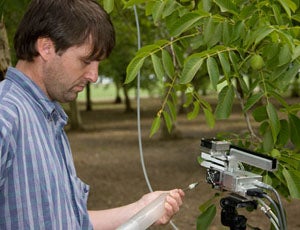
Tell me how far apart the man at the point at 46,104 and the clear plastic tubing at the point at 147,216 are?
16cm

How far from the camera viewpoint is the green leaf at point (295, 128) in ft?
9.83

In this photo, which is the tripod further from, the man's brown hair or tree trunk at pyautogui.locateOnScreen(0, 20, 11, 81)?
tree trunk at pyautogui.locateOnScreen(0, 20, 11, 81)

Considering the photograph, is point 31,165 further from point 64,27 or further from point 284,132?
point 284,132

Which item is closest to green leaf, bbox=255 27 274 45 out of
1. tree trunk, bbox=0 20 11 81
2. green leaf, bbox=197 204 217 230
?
green leaf, bbox=197 204 217 230

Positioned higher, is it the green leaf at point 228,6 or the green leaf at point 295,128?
the green leaf at point 228,6

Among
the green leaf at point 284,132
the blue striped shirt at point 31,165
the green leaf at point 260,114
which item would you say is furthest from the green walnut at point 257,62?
the blue striped shirt at point 31,165

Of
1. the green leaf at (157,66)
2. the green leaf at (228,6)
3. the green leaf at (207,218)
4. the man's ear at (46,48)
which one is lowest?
the green leaf at (207,218)

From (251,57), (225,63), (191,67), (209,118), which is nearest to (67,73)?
(191,67)

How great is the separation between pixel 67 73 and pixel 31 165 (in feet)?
1.00

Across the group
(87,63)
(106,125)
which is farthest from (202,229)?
(106,125)

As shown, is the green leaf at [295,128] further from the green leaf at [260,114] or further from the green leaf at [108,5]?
the green leaf at [108,5]

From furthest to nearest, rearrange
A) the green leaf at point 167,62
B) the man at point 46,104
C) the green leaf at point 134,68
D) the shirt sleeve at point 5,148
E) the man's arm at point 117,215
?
1. the green leaf at point 167,62
2. the green leaf at point 134,68
3. the man's arm at point 117,215
4. the man at point 46,104
5. the shirt sleeve at point 5,148

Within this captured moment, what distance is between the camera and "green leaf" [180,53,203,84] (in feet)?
8.93

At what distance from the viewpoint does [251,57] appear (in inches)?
116
